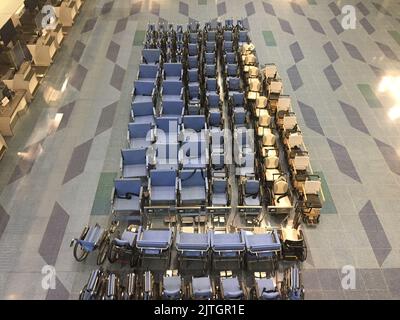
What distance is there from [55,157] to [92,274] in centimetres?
331

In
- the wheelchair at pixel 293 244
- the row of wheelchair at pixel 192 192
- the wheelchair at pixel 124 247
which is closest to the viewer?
the row of wheelchair at pixel 192 192

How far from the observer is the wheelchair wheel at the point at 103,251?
6090mm

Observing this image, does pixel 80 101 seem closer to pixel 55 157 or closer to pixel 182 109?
pixel 55 157

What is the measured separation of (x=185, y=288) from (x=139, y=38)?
859 centimetres


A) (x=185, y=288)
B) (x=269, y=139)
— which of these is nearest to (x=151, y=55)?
(x=269, y=139)

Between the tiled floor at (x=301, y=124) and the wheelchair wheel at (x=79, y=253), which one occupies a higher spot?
the tiled floor at (x=301, y=124)

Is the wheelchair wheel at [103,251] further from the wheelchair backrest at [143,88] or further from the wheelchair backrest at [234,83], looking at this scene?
the wheelchair backrest at [234,83]

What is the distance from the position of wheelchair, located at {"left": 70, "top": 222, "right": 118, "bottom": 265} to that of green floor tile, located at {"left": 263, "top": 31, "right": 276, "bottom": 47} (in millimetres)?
7840

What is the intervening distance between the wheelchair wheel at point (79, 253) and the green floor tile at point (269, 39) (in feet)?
27.0

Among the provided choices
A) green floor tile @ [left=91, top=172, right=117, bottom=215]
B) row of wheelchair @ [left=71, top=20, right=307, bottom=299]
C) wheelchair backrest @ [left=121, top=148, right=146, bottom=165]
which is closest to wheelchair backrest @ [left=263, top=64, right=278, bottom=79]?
Answer: row of wheelchair @ [left=71, top=20, right=307, bottom=299]

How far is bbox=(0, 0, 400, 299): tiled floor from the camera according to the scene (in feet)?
20.4

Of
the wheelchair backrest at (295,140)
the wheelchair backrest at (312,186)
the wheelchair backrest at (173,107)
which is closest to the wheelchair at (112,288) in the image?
the wheelchair backrest at (312,186)

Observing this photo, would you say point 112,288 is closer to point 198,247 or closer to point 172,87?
point 198,247

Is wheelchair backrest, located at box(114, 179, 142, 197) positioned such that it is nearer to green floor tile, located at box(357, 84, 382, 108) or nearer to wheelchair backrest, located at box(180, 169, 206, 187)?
wheelchair backrest, located at box(180, 169, 206, 187)
